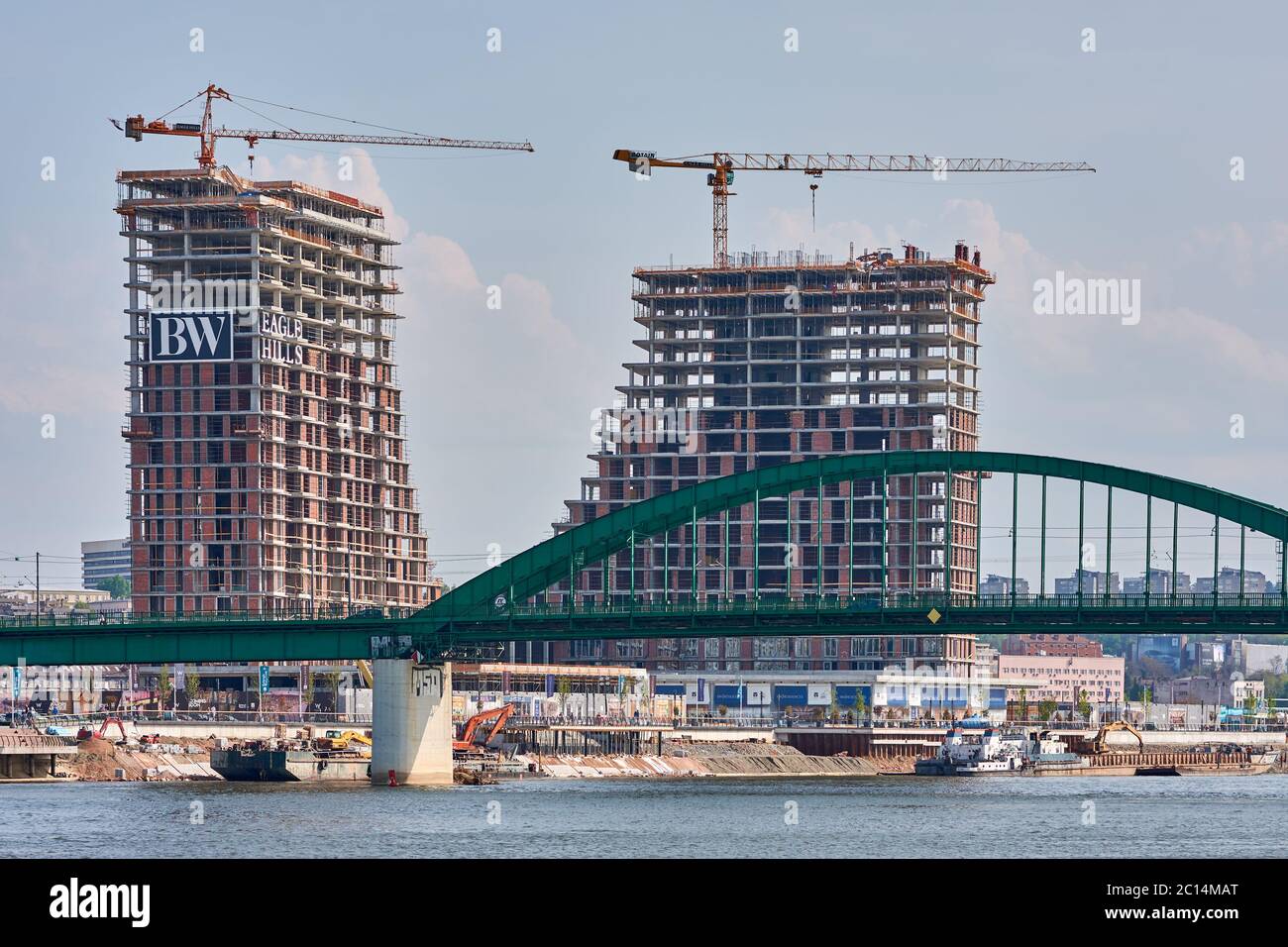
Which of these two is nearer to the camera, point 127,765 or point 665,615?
point 665,615

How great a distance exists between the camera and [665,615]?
132 metres

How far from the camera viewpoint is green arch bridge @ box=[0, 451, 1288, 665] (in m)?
130

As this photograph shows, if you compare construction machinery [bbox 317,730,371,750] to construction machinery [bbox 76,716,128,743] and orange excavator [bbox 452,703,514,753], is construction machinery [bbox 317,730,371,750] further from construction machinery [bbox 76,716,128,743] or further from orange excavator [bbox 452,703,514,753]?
construction machinery [bbox 76,716,128,743]

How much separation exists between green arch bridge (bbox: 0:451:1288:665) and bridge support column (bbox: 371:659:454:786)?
7.34 ft

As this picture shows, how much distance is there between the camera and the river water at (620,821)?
81062 mm

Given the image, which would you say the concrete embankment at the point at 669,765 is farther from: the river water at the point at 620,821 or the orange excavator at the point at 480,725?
the river water at the point at 620,821

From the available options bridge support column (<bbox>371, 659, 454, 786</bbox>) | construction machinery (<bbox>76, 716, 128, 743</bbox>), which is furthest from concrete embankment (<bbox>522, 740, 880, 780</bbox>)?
construction machinery (<bbox>76, 716, 128, 743</bbox>)

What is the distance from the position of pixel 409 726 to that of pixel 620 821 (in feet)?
120

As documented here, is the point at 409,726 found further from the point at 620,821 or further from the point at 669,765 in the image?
the point at 669,765

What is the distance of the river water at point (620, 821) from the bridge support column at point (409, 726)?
2.95 metres

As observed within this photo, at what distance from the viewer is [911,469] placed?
154375 mm

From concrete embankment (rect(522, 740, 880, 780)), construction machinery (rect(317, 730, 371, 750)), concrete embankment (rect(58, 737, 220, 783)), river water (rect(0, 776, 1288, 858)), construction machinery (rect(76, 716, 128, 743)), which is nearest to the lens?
river water (rect(0, 776, 1288, 858))

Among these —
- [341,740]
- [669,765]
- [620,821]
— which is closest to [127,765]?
[341,740]
